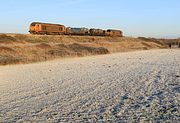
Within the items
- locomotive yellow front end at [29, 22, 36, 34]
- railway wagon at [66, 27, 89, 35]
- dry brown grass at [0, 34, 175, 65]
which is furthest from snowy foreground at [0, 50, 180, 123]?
railway wagon at [66, 27, 89, 35]

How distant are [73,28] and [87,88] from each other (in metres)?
58.4

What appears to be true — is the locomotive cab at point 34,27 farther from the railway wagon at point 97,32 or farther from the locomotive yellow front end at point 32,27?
the railway wagon at point 97,32

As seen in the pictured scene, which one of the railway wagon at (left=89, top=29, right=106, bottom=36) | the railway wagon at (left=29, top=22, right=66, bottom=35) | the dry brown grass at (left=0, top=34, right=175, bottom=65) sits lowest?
the dry brown grass at (left=0, top=34, right=175, bottom=65)

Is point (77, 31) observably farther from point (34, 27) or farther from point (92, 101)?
point (92, 101)

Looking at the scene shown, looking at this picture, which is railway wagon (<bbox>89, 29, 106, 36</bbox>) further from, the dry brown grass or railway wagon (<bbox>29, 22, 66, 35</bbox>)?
the dry brown grass

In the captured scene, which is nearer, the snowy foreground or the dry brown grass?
the snowy foreground

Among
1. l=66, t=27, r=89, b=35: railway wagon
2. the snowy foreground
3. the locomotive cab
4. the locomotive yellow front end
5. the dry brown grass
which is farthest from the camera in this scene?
l=66, t=27, r=89, b=35: railway wagon

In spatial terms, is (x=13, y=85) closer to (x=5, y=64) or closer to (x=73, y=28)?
(x=5, y=64)

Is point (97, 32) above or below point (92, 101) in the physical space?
above

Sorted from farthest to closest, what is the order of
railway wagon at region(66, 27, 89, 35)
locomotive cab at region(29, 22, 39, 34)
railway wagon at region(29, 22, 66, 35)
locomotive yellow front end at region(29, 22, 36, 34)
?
1. railway wagon at region(66, 27, 89, 35)
2. locomotive yellow front end at region(29, 22, 36, 34)
3. railway wagon at region(29, 22, 66, 35)
4. locomotive cab at region(29, 22, 39, 34)

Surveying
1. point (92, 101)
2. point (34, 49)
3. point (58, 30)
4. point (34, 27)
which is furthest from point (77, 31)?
point (92, 101)

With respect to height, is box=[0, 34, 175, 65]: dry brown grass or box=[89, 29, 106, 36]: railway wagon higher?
box=[89, 29, 106, 36]: railway wagon

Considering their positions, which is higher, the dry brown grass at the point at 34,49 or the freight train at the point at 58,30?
the freight train at the point at 58,30

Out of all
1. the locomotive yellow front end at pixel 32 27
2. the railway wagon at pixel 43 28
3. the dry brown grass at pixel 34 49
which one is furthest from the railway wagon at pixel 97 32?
the locomotive yellow front end at pixel 32 27
